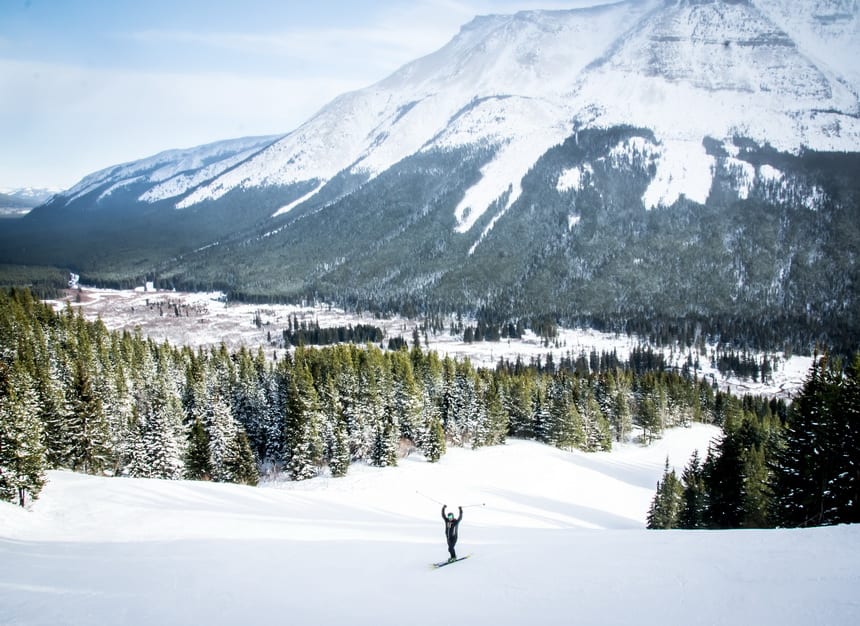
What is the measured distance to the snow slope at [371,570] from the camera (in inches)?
496

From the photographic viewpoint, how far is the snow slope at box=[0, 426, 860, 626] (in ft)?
41.3

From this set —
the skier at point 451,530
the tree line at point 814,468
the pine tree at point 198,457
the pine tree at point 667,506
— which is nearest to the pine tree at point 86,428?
the pine tree at point 198,457

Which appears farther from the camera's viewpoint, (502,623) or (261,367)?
(261,367)

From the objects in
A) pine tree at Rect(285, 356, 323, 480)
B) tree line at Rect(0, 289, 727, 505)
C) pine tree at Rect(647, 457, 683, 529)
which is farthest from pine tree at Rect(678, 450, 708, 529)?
pine tree at Rect(285, 356, 323, 480)

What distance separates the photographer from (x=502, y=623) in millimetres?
12062

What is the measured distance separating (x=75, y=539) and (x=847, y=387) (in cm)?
3853

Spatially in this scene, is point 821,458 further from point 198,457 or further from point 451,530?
point 198,457

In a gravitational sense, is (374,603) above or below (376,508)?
above

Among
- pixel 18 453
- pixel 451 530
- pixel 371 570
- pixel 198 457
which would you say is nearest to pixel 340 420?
pixel 198 457

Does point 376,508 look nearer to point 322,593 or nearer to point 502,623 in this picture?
point 322,593

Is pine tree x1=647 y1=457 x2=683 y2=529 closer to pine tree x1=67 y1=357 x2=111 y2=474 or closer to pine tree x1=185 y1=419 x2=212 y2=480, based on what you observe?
pine tree x1=185 y1=419 x2=212 y2=480

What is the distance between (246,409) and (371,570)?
53.8 metres

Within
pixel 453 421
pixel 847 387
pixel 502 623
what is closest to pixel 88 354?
pixel 453 421

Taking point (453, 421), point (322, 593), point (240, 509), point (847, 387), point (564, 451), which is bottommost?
point (564, 451)
